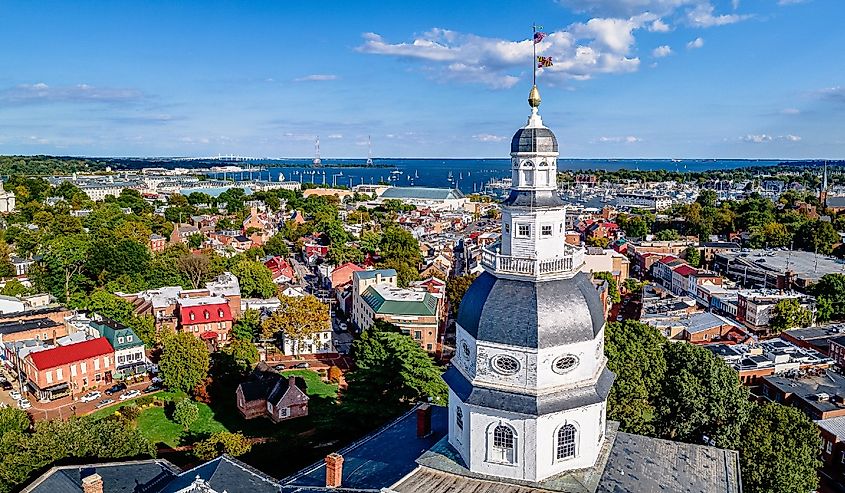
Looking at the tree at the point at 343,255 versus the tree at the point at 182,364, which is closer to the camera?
the tree at the point at 182,364

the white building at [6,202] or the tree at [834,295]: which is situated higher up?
the white building at [6,202]

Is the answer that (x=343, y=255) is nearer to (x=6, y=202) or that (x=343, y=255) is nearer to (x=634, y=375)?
(x=634, y=375)

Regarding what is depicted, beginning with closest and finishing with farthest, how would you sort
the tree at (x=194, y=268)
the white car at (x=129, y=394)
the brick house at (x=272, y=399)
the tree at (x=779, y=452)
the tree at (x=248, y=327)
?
1. the tree at (x=779, y=452)
2. the brick house at (x=272, y=399)
3. the white car at (x=129, y=394)
4. the tree at (x=248, y=327)
5. the tree at (x=194, y=268)

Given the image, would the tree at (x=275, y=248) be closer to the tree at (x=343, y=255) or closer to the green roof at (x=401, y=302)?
the tree at (x=343, y=255)

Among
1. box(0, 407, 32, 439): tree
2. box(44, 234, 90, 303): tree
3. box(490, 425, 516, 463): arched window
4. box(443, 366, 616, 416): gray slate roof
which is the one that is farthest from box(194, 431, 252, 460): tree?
box(44, 234, 90, 303): tree

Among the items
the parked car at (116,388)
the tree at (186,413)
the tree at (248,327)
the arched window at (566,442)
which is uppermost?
the arched window at (566,442)

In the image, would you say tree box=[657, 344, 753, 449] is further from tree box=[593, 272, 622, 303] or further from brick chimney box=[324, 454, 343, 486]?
tree box=[593, 272, 622, 303]

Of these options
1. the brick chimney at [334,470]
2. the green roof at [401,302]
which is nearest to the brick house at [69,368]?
the green roof at [401,302]

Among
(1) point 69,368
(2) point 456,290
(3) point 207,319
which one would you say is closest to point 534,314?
(1) point 69,368
